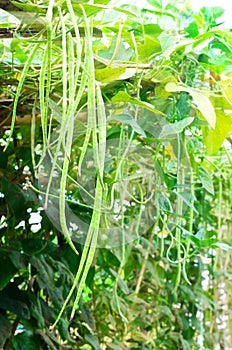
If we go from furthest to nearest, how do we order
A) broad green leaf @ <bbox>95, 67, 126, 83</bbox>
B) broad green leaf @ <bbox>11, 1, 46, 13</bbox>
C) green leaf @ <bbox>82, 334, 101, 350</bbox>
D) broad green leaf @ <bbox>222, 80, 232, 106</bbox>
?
green leaf @ <bbox>82, 334, 101, 350</bbox> < broad green leaf @ <bbox>222, 80, 232, 106</bbox> < broad green leaf @ <bbox>95, 67, 126, 83</bbox> < broad green leaf @ <bbox>11, 1, 46, 13</bbox>

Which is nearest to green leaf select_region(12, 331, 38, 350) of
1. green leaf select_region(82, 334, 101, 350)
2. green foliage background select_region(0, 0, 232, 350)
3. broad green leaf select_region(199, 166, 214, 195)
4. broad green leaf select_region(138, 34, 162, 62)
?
green foliage background select_region(0, 0, 232, 350)

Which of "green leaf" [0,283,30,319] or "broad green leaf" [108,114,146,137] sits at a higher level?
"broad green leaf" [108,114,146,137]

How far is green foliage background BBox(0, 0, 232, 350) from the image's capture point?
1.50ft

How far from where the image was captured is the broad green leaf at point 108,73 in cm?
50

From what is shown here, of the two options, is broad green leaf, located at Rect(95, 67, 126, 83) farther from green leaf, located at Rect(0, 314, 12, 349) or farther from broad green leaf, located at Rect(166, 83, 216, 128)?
green leaf, located at Rect(0, 314, 12, 349)

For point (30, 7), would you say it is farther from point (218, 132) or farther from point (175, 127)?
point (218, 132)

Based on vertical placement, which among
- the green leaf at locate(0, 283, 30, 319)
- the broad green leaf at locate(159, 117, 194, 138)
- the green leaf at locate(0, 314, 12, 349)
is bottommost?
the green leaf at locate(0, 314, 12, 349)

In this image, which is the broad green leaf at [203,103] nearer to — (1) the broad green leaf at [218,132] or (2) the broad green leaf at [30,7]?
(1) the broad green leaf at [218,132]

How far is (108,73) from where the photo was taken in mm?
503

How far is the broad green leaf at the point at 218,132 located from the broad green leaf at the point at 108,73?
0.55 feet

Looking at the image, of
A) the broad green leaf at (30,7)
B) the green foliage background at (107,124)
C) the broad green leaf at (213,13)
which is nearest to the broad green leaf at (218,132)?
the green foliage background at (107,124)

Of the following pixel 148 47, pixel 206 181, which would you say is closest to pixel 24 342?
pixel 206 181

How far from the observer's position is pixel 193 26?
56cm

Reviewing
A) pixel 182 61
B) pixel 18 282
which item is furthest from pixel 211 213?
pixel 182 61
